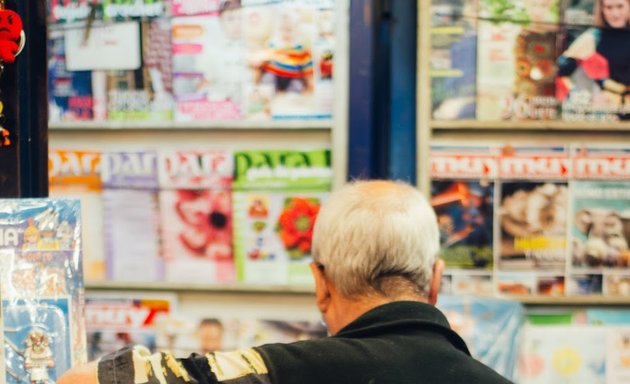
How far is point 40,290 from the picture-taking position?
130 centimetres

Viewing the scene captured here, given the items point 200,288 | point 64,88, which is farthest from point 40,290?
point 64,88

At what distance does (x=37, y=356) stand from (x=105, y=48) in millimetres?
1238

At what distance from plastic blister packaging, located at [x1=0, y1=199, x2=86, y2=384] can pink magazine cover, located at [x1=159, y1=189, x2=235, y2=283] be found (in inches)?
39.8

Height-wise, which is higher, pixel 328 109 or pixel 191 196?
pixel 328 109

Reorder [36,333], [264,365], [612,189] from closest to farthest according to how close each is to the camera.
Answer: [264,365] → [36,333] → [612,189]

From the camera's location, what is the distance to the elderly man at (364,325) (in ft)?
3.83

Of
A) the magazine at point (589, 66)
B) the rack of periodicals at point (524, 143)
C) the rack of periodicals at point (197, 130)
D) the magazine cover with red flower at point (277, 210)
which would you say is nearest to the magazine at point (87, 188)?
the rack of periodicals at point (197, 130)

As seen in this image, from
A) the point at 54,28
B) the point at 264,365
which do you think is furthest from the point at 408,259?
the point at 54,28

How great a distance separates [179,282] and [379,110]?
0.79 metres

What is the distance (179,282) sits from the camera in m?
2.34

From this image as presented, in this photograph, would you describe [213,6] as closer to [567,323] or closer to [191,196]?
[191,196]

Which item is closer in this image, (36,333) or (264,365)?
(264,365)

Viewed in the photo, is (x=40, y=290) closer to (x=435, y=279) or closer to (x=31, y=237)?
(x=31, y=237)

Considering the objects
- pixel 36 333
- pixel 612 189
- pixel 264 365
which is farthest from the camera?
pixel 612 189
